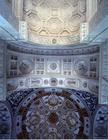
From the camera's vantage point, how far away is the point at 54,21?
16031mm

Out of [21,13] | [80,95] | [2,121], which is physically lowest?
[2,121]

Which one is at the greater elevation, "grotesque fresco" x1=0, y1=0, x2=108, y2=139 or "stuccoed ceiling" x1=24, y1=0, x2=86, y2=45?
"stuccoed ceiling" x1=24, y1=0, x2=86, y2=45

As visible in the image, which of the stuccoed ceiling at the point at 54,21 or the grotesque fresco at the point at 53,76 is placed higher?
the stuccoed ceiling at the point at 54,21

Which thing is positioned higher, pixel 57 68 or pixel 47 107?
pixel 57 68

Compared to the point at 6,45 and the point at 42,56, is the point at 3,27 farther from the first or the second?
the point at 42,56

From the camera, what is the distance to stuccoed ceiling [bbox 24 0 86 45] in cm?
1577

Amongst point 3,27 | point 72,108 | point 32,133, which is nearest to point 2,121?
point 32,133

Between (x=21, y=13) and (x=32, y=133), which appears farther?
(x=32, y=133)

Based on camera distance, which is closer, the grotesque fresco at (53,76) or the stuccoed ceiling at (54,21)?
the grotesque fresco at (53,76)

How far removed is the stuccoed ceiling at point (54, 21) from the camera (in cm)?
1577

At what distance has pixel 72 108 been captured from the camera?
16.8 meters

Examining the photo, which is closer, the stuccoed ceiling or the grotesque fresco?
the grotesque fresco

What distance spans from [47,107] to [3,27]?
304 inches

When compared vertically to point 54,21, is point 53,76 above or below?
below
